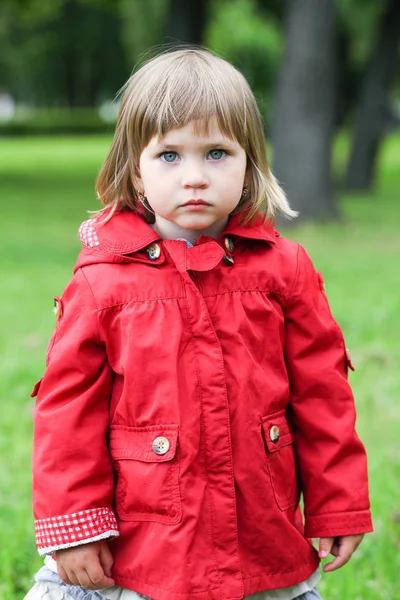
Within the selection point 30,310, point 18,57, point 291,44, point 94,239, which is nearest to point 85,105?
point 18,57

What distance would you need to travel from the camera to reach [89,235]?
2217mm

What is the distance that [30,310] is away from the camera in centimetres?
726

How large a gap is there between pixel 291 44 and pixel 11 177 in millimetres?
11040

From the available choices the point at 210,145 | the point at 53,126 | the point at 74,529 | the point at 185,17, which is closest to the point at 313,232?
the point at 185,17

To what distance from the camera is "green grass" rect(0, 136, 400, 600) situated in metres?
3.40

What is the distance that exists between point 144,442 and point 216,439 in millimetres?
156

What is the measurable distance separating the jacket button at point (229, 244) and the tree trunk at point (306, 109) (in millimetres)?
9514

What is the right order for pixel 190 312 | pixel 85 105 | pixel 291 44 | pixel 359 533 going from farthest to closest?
pixel 85 105 → pixel 291 44 → pixel 359 533 → pixel 190 312

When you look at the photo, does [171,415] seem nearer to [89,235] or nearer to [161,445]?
[161,445]

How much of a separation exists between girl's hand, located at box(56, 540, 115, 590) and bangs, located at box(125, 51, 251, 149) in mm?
901

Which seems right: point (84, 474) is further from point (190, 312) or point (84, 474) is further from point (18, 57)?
point (18, 57)

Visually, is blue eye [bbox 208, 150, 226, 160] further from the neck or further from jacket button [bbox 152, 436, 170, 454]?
jacket button [bbox 152, 436, 170, 454]

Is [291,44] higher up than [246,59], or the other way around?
[291,44]

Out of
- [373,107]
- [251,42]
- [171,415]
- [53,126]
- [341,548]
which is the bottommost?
[53,126]
